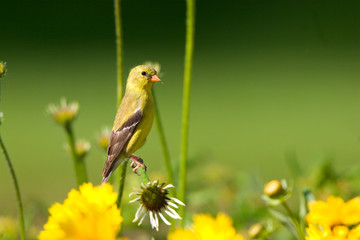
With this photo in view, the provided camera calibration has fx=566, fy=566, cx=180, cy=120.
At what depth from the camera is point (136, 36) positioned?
3.03 metres

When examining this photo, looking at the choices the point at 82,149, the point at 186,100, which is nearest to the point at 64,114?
the point at 82,149

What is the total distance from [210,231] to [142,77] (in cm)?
22

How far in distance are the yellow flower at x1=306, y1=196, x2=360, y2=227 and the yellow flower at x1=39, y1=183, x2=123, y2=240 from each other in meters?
0.15

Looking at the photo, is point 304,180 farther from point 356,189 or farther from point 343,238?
point 343,238

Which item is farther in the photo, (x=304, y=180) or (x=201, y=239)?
(x=304, y=180)

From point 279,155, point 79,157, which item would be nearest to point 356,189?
point 79,157

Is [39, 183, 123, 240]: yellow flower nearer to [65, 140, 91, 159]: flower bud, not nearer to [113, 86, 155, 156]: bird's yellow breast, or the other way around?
[113, 86, 155, 156]: bird's yellow breast

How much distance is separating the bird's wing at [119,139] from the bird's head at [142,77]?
2 cm

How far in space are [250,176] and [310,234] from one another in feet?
2.21

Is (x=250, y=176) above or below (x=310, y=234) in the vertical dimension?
above

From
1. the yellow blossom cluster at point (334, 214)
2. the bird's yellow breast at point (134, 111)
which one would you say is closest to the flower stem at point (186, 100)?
the bird's yellow breast at point (134, 111)

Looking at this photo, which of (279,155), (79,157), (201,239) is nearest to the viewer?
(201,239)

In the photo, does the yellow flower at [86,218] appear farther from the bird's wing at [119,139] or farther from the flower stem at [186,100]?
the flower stem at [186,100]

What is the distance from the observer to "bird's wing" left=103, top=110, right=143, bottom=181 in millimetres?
456
